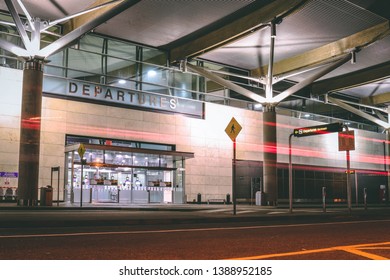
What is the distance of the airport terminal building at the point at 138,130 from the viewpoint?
2612 cm

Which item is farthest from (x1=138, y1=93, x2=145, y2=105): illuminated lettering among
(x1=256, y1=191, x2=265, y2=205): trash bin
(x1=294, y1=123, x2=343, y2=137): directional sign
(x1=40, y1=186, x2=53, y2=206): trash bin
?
(x1=294, y1=123, x2=343, y2=137): directional sign

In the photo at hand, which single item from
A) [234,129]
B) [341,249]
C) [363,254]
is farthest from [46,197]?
[363,254]

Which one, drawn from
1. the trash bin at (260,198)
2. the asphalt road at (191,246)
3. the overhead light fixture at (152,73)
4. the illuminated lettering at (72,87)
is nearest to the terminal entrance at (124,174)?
the illuminated lettering at (72,87)

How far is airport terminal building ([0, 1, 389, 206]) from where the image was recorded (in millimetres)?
26125

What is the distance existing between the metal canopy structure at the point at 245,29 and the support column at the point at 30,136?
1134 mm

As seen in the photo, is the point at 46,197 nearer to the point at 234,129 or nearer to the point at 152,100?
the point at 234,129

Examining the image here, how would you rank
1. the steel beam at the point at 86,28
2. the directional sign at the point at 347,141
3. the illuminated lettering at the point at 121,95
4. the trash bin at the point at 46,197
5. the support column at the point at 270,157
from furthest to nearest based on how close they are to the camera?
the support column at the point at 270,157, the illuminated lettering at the point at 121,95, the steel beam at the point at 86,28, the trash bin at the point at 46,197, the directional sign at the point at 347,141

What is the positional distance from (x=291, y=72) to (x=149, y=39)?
10.8 meters

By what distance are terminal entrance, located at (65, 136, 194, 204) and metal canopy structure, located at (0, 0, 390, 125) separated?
6475mm

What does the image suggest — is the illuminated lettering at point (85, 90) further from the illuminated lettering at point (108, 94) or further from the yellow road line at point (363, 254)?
the yellow road line at point (363, 254)
